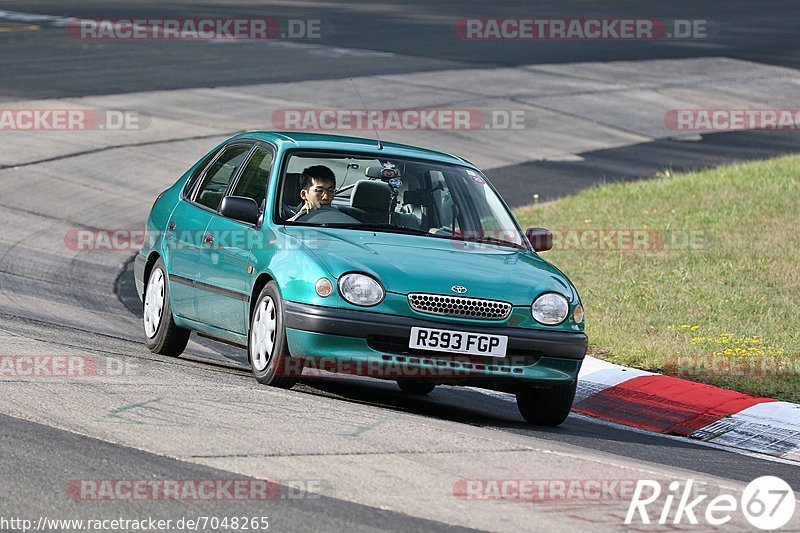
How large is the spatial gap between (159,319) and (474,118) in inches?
605

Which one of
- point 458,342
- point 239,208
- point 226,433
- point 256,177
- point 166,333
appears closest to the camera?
point 226,433

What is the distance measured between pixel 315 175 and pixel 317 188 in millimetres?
87

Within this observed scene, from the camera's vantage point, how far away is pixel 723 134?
26094 mm

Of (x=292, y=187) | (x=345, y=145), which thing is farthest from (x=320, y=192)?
(x=345, y=145)

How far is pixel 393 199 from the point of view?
9.07 meters

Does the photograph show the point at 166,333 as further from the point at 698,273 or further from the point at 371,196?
the point at 698,273

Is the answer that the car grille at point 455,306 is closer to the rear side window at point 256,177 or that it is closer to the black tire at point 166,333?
the rear side window at point 256,177

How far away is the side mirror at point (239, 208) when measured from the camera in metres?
8.62

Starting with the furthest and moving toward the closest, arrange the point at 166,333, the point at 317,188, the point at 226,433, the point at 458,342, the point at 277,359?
the point at 166,333, the point at 317,188, the point at 277,359, the point at 458,342, the point at 226,433

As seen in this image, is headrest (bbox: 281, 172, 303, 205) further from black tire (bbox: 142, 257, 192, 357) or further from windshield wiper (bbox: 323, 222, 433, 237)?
black tire (bbox: 142, 257, 192, 357)

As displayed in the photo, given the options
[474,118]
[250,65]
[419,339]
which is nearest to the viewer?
[419,339]

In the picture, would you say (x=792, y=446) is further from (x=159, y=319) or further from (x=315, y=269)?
(x=159, y=319)

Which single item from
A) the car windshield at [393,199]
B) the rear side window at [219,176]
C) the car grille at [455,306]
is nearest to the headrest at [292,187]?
the car windshield at [393,199]

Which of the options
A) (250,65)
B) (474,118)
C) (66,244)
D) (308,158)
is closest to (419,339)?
(308,158)
